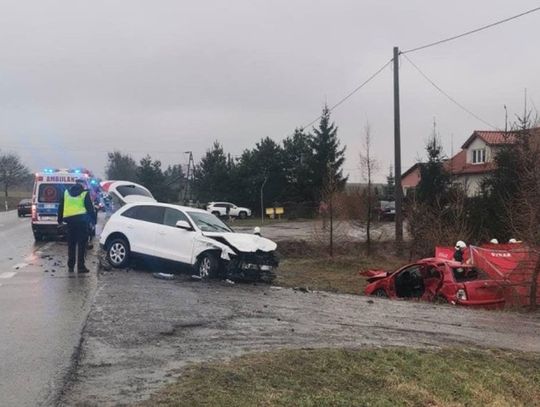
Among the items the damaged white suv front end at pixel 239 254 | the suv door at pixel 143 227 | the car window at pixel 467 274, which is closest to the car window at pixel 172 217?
the suv door at pixel 143 227

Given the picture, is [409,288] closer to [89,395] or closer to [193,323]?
[193,323]

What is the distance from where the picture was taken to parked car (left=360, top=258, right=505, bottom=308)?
13.6 meters

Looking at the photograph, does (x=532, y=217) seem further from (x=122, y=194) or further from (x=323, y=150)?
(x=323, y=150)

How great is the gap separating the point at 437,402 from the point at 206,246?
8.84 m

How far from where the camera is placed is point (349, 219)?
1115 inches

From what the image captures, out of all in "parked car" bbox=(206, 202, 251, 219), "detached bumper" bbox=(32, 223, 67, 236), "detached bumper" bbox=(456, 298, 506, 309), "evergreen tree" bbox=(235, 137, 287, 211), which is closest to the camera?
"detached bumper" bbox=(456, 298, 506, 309)

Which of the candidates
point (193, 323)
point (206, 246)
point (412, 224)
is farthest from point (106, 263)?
point (412, 224)

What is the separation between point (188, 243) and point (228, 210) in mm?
47404

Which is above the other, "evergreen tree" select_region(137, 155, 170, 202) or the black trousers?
"evergreen tree" select_region(137, 155, 170, 202)

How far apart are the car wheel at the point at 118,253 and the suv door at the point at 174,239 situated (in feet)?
3.00

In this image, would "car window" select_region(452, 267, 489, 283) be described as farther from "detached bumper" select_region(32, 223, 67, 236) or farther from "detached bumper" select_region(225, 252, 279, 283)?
"detached bumper" select_region(32, 223, 67, 236)

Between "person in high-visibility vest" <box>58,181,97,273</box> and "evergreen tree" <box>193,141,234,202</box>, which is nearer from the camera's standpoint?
"person in high-visibility vest" <box>58,181,97,273</box>

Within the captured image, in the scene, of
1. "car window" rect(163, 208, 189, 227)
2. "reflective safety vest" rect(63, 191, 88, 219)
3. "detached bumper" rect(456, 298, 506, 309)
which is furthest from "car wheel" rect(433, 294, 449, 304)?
"reflective safety vest" rect(63, 191, 88, 219)

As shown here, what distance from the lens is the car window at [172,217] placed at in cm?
1480
